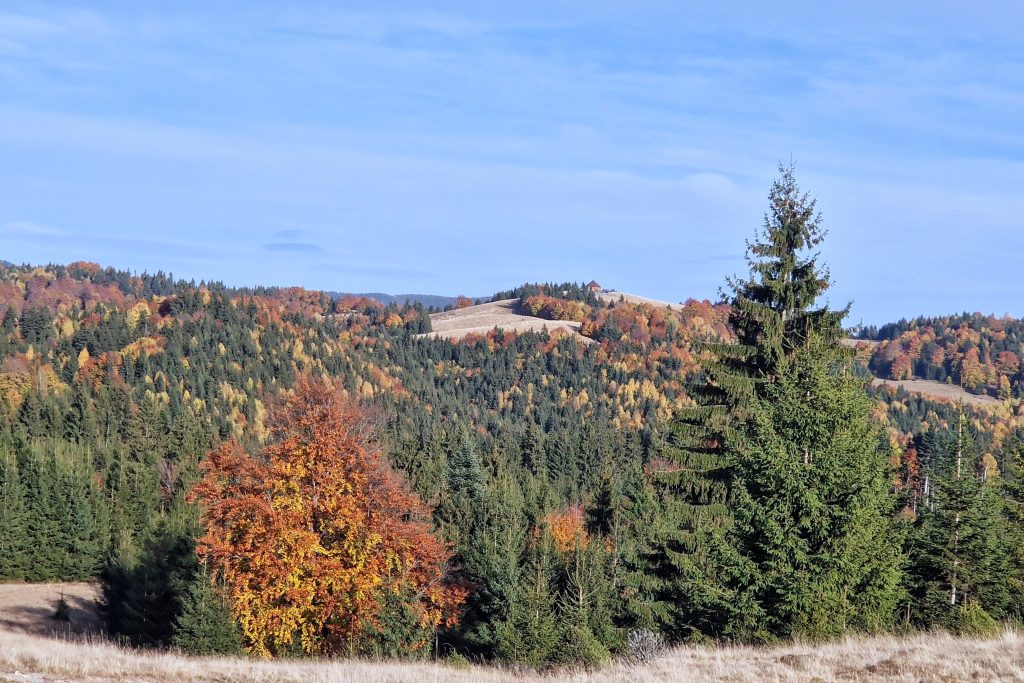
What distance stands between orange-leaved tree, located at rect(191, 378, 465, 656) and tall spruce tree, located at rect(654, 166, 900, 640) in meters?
10.9

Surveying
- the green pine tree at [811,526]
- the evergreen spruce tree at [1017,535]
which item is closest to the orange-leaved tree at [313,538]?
the green pine tree at [811,526]

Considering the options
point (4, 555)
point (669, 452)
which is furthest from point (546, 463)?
point (669, 452)

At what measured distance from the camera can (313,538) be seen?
33812mm

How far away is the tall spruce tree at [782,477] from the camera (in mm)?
25047

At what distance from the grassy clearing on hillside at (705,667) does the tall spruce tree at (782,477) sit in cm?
453

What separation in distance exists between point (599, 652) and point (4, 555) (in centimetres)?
6920

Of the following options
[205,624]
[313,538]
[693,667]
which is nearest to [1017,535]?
[693,667]

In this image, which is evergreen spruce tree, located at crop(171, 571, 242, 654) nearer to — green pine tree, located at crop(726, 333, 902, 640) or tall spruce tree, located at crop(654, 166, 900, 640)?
tall spruce tree, located at crop(654, 166, 900, 640)

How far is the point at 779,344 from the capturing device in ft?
101

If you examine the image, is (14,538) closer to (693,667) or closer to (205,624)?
(205,624)

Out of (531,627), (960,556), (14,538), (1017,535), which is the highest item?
(1017,535)

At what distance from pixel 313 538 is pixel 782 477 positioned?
16446 millimetres

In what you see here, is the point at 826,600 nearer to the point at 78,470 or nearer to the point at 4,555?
the point at 4,555

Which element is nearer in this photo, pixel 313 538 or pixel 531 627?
pixel 313 538
